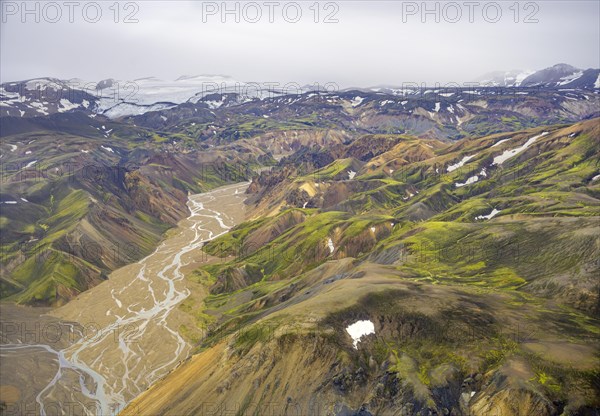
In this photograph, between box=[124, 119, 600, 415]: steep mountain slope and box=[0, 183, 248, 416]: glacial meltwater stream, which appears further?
box=[0, 183, 248, 416]: glacial meltwater stream

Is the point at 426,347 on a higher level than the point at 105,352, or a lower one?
higher

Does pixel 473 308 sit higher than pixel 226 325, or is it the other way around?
pixel 473 308

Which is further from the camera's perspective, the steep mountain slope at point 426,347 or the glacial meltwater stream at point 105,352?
the glacial meltwater stream at point 105,352

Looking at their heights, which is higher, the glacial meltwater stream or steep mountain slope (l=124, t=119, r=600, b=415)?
steep mountain slope (l=124, t=119, r=600, b=415)

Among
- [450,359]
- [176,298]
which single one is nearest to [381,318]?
[450,359]

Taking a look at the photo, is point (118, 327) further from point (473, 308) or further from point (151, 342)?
point (473, 308)

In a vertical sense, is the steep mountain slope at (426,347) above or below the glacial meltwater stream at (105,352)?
above

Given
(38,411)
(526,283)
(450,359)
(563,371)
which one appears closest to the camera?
(563,371)

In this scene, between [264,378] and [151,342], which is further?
[151,342]
